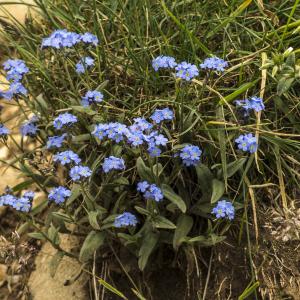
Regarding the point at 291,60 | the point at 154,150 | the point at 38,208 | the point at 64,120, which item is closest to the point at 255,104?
the point at 291,60

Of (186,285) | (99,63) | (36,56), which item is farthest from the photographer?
Result: (36,56)

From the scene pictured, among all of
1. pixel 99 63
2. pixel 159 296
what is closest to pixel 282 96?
pixel 99 63

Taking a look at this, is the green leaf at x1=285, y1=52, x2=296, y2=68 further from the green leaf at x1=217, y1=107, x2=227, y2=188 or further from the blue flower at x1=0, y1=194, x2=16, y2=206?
the blue flower at x1=0, y1=194, x2=16, y2=206

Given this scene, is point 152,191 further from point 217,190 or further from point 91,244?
point 91,244

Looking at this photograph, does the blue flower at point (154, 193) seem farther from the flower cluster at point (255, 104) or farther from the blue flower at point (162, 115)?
the flower cluster at point (255, 104)

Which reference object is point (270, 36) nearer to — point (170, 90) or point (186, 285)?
point (170, 90)

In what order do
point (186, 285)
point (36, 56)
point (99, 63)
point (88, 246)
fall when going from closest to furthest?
point (88, 246) → point (186, 285) → point (99, 63) → point (36, 56)

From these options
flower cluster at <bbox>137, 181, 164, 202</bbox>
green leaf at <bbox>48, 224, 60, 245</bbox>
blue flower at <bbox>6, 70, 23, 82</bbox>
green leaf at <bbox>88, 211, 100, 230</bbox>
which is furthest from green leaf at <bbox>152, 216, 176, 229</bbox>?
blue flower at <bbox>6, 70, 23, 82</bbox>
